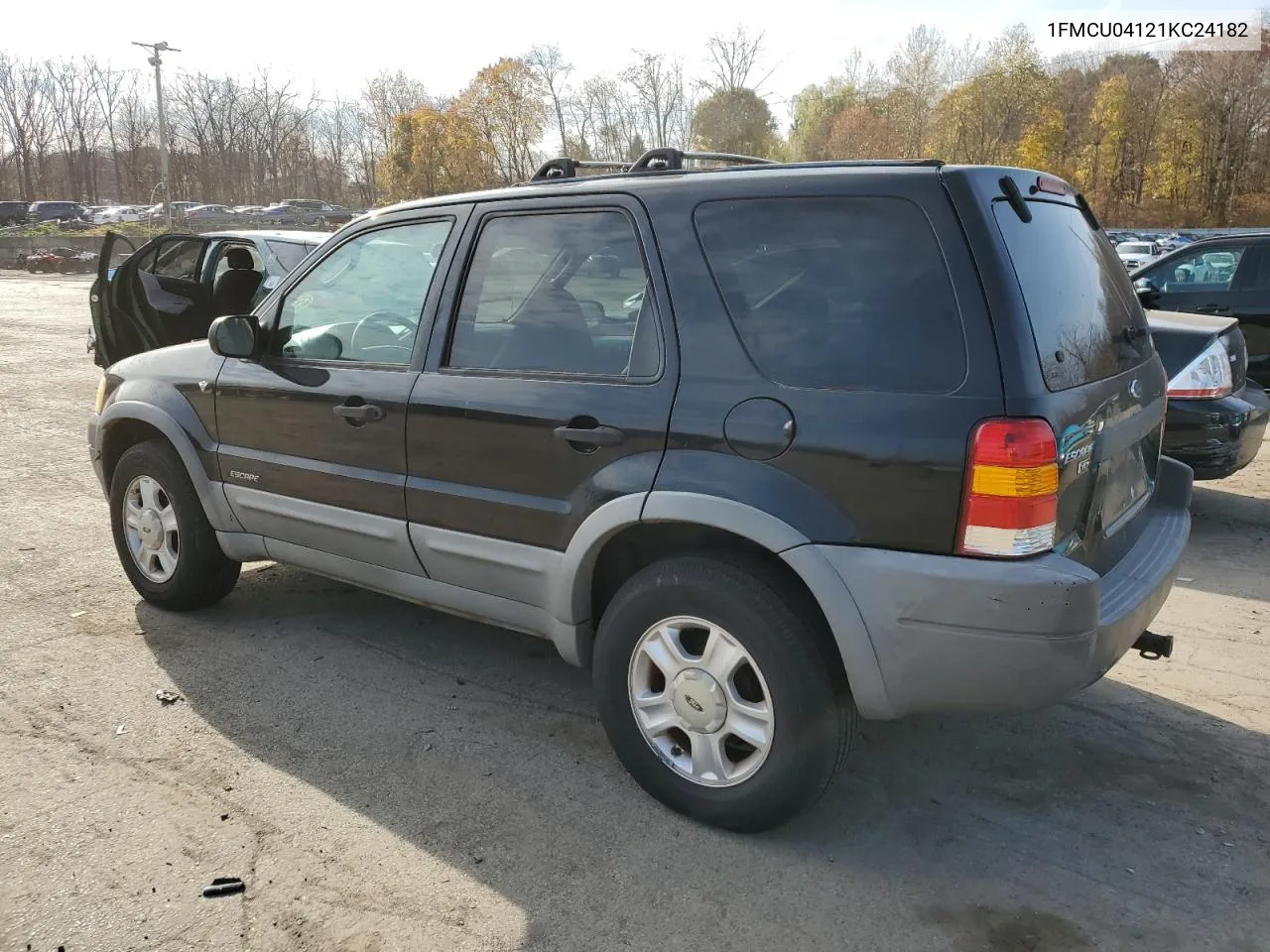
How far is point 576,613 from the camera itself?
Answer: 3164 mm

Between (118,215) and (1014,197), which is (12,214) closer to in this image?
(118,215)

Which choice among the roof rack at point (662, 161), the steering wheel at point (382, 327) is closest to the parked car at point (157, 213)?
the steering wheel at point (382, 327)

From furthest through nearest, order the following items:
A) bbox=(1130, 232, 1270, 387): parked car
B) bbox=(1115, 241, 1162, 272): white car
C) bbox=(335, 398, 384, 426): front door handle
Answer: bbox=(1115, 241, 1162, 272): white car < bbox=(1130, 232, 1270, 387): parked car < bbox=(335, 398, 384, 426): front door handle

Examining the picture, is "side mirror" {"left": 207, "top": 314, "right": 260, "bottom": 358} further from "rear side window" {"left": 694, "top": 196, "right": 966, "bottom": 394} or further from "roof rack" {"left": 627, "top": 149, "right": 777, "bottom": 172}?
"rear side window" {"left": 694, "top": 196, "right": 966, "bottom": 394}

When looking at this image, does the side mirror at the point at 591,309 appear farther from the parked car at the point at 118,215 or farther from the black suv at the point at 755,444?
the parked car at the point at 118,215

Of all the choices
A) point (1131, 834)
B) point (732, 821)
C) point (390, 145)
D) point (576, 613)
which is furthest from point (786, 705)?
point (390, 145)

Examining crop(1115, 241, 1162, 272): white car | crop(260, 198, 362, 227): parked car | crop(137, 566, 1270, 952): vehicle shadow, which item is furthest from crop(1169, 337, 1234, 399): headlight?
crop(260, 198, 362, 227): parked car

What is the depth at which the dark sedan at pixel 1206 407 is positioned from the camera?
18.2 feet

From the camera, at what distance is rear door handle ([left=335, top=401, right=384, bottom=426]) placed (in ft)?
11.7

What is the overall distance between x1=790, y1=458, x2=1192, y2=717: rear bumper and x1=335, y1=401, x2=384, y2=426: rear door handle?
1.78m

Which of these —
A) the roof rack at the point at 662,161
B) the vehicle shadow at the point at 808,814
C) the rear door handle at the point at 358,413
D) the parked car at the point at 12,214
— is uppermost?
the parked car at the point at 12,214

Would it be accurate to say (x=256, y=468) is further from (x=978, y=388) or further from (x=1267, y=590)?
(x=1267, y=590)

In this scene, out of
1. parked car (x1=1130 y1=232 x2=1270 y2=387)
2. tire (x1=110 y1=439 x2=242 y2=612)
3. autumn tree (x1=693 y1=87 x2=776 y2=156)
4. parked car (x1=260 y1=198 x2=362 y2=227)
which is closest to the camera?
tire (x1=110 y1=439 x2=242 y2=612)

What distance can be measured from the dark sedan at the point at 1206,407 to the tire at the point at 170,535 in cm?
508
